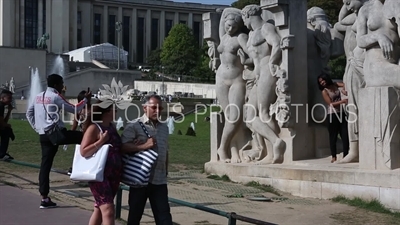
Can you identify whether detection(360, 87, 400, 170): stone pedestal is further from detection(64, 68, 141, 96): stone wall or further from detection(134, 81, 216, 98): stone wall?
detection(64, 68, 141, 96): stone wall

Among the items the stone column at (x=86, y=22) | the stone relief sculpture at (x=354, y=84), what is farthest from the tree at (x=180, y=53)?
the stone relief sculpture at (x=354, y=84)

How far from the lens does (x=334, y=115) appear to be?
13648 millimetres

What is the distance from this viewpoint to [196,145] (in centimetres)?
2525

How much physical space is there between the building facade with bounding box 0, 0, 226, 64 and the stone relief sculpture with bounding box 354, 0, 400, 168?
100831 millimetres

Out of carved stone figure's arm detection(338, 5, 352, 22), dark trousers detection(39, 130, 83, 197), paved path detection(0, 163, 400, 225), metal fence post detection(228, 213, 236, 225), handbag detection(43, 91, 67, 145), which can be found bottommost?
paved path detection(0, 163, 400, 225)

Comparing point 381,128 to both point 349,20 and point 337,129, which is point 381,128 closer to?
point 337,129

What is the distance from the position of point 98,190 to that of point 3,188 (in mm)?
5514

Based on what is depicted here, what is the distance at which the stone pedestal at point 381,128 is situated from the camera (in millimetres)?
11562

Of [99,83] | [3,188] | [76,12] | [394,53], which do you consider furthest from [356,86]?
[76,12]

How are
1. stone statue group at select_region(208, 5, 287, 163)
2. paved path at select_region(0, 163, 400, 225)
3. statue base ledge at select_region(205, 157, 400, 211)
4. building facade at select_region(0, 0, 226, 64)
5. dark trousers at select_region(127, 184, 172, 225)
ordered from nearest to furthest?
dark trousers at select_region(127, 184, 172, 225) < paved path at select_region(0, 163, 400, 225) < statue base ledge at select_region(205, 157, 400, 211) < stone statue group at select_region(208, 5, 287, 163) < building facade at select_region(0, 0, 226, 64)

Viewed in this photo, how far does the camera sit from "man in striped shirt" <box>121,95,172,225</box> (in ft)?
25.2

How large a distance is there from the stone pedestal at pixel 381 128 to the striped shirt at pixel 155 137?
4.93 metres

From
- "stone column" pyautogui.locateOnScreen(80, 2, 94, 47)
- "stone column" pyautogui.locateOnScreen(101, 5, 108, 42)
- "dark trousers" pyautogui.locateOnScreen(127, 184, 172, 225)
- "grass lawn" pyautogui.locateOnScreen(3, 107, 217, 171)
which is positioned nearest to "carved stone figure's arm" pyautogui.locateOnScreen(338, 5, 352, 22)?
"grass lawn" pyautogui.locateOnScreen(3, 107, 217, 171)

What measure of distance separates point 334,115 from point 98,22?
116663mm
